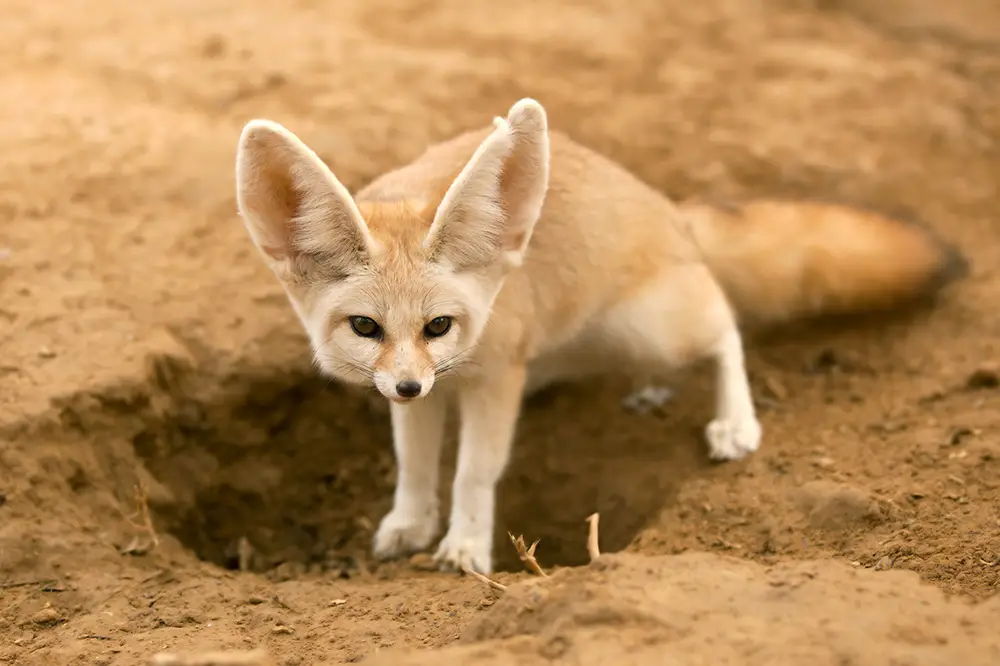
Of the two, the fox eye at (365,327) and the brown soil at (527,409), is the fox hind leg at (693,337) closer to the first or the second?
the brown soil at (527,409)

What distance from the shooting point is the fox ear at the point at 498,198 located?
256 cm

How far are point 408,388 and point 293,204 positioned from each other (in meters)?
0.56

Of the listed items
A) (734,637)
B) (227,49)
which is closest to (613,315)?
(734,637)

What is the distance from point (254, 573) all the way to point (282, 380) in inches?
27.7

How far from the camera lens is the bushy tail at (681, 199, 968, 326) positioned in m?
3.88

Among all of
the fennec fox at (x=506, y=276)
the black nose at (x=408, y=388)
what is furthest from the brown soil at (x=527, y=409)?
the black nose at (x=408, y=388)

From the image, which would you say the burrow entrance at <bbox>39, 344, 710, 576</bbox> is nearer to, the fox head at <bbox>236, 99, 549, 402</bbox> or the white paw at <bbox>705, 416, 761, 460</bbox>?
the white paw at <bbox>705, 416, 761, 460</bbox>

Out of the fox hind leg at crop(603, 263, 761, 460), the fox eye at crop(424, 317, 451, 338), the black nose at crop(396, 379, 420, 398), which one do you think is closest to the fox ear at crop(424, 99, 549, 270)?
the fox eye at crop(424, 317, 451, 338)

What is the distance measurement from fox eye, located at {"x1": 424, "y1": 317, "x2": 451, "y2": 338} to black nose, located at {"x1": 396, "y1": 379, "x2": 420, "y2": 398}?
20 centimetres

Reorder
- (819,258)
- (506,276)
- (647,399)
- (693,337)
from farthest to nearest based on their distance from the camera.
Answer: (647,399)
(819,258)
(693,337)
(506,276)

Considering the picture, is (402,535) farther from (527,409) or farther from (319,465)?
(527,409)

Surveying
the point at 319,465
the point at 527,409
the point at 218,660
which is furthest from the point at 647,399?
the point at 218,660

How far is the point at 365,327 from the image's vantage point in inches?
105

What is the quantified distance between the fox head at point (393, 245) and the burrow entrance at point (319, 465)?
96 centimetres
